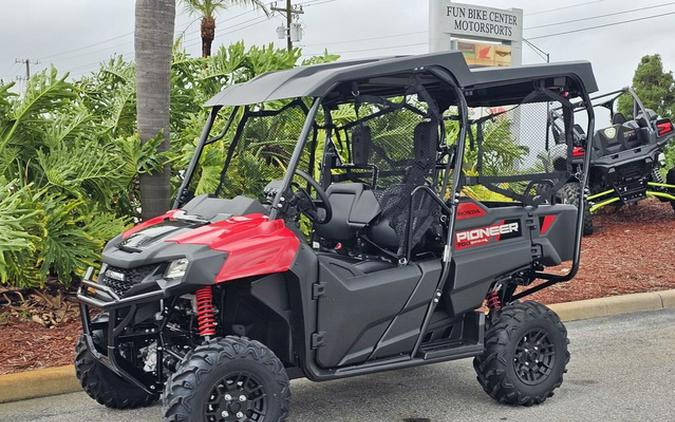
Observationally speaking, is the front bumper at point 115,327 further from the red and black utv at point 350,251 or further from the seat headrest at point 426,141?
the seat headrest at point 426,141

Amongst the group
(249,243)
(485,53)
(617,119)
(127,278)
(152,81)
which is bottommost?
(127,278)

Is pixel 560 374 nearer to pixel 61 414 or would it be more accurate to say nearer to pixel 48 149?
pixel 61 414

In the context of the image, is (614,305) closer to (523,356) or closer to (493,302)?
(493,302)

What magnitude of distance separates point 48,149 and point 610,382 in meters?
4.82

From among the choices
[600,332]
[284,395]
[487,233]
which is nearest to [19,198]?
[284,395]

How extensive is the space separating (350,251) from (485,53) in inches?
493

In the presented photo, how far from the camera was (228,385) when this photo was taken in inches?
161

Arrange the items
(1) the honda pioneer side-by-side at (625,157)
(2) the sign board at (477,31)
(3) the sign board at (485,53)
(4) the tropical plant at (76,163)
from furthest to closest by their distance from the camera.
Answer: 1. (3) the sign board at (485,53)
2. (2) the sign board at (477,31)
3. (1) the honda pioneer side-by-side at (625,157)
4. (4) the tropical plant at (76,163)

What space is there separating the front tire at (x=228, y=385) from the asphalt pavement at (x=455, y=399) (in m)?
0.84

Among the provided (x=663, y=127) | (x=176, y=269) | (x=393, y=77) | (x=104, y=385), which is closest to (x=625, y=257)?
(x=663, y=127)

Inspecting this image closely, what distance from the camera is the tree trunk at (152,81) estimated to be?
7309mm

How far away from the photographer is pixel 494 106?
559 centimetres

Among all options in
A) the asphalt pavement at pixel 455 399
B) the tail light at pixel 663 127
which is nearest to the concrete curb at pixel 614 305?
the asphalt pavement at pixel 455 399

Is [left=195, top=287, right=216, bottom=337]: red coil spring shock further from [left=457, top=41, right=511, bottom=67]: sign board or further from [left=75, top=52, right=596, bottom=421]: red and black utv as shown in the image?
[left=457, top=41, right=511, bottom=67]: sign board
